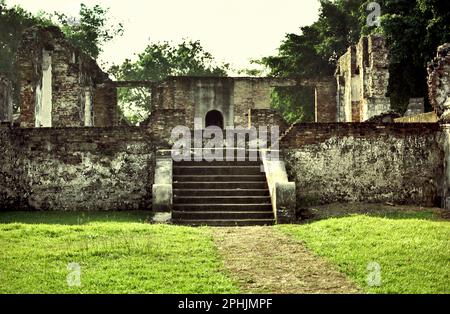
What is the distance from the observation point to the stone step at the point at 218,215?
10984 millimetres

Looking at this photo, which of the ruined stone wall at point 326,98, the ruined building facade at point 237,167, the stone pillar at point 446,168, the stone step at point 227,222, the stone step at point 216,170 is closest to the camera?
the stone step at point 227,222

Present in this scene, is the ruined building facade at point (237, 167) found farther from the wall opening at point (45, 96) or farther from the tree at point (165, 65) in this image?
the tree at point (165, 65)

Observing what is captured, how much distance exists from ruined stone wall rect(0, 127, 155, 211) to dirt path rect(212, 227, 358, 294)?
3.77 meters

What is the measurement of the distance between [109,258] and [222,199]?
4623mm

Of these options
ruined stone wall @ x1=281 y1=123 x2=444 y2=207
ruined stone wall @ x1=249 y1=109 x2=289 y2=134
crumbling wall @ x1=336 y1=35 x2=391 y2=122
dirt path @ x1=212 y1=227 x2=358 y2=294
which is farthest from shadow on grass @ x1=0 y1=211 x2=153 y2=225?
crumbling wall @ x1=336 y1=35 x2=391 y2=122

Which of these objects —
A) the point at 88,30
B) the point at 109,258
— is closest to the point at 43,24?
the point at 88,30

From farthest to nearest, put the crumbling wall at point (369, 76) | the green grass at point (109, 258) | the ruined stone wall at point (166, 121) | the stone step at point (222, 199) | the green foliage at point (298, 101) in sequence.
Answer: the green foliage at point (298, 101) < the crumbling wall at point (369, 76) < the ruined stone wall at point (166, 121) < the stone step at point (222, 199) < the green grass at point (109, 258)

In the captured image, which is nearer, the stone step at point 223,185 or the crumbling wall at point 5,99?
the stone step at point 223,185

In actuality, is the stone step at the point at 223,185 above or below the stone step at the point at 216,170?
below

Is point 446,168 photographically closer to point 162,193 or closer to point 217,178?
point 217,178

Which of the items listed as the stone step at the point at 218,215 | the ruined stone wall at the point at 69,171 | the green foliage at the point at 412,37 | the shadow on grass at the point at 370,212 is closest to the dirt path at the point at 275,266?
the stone step at the point at 218,215

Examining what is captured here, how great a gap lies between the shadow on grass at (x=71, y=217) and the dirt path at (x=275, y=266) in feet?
8.27

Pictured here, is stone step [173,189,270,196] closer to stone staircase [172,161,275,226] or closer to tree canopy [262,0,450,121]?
stone staircase [172,161,275,226]

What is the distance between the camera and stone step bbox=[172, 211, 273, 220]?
36.0 ft
